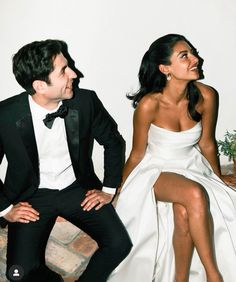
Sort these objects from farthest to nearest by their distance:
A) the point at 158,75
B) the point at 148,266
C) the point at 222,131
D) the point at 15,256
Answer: the point at 222,131, the point at 158,75, the point at 148,266, the point at 15,256

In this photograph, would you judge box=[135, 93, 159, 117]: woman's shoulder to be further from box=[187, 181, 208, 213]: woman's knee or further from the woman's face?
box=[187, 181, 208, 213]: woman's knee

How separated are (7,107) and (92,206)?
0.96 m

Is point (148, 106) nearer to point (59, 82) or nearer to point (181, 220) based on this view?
point (59, 82)

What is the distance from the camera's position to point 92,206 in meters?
2.80

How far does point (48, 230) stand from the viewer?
9.06 feet

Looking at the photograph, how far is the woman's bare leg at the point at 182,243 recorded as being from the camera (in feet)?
8.60

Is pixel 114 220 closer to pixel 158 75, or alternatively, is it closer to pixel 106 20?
pixel 158 75

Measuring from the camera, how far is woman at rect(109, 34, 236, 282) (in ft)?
8.63

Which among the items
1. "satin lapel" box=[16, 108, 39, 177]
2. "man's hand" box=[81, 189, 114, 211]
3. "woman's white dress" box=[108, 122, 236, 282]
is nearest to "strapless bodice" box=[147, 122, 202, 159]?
"woman's white dress" box=[108, 122, 236, 282]

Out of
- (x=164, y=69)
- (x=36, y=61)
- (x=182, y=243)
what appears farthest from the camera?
(x=164, y=69)

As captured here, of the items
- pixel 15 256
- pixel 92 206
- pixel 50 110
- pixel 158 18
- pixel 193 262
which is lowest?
pixel 193 262

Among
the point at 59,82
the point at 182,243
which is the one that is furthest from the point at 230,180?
the point at 59,82

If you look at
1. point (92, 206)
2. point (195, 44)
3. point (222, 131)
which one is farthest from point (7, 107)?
point (222, 131)

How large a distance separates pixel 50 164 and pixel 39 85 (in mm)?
611
